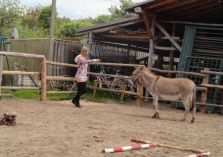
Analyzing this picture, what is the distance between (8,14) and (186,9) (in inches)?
614


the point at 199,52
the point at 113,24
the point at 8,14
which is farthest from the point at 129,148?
the point at 8,14

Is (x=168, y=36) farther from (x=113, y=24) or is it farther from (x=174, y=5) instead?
(x=113, y=24)

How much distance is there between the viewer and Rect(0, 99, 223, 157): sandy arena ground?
7223 mm

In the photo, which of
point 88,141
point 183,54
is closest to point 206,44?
point 183,54

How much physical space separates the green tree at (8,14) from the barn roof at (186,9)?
14157mm

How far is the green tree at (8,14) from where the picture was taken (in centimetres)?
2961

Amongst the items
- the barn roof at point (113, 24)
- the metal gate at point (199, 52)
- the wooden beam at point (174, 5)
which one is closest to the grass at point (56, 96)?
the barn roof at point (113, 24)

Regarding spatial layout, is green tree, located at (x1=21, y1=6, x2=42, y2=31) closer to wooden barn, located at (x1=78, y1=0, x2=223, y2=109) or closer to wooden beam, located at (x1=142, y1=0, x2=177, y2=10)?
wooden barn, located at (x1=78, y1=0, x2=223, y2=109)

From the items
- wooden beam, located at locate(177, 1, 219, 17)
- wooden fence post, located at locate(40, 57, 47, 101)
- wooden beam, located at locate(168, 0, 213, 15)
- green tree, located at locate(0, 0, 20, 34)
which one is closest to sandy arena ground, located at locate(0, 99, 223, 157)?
wooden fence post, located at locate(40, 57, 47, 101)

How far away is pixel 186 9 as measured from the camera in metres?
17.1

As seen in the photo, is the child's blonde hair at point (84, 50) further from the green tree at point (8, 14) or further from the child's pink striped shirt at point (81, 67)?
the green tree at point (8, 14)

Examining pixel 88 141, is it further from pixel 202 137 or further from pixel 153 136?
pixel 202 137

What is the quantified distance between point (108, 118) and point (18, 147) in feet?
15.0

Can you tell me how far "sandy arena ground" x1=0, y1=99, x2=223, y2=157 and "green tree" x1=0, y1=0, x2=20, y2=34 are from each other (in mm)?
17012
